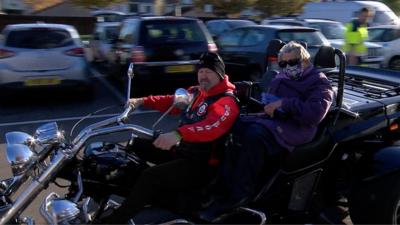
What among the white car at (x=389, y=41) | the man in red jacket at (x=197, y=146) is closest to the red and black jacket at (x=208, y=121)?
the man in red jacket at (x=197, y=146)

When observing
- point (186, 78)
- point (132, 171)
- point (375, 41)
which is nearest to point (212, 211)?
point (132, 171)

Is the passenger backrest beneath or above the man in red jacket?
above

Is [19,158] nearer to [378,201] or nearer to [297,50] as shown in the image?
[297,50]

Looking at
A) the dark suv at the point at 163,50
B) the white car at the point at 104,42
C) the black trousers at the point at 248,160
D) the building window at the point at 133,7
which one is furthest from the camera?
the building window at the point at 133,7

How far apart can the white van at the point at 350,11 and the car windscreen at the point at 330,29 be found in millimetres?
4308

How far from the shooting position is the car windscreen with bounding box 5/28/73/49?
29.0ft

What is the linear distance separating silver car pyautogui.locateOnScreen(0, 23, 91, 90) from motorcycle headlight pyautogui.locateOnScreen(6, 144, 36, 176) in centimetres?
599

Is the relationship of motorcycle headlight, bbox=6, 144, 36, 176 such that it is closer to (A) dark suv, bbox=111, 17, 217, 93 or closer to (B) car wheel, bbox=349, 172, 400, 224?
(B) car wheel, bbox=349, 172, 400, 224

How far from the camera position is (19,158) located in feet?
9.95

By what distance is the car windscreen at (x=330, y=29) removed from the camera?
47.3ft

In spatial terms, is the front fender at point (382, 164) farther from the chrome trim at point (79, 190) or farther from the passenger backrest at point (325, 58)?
the chrome trim at point (79, 190)

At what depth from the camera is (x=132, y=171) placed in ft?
11.0

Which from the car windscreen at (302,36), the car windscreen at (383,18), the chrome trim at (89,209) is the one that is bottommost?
the car windscreen at (383,18)

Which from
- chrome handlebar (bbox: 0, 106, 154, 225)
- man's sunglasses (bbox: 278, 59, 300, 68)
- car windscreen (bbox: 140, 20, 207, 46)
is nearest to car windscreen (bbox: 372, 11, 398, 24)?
car windscreen (bbox: 140, 20, 207, 46)
